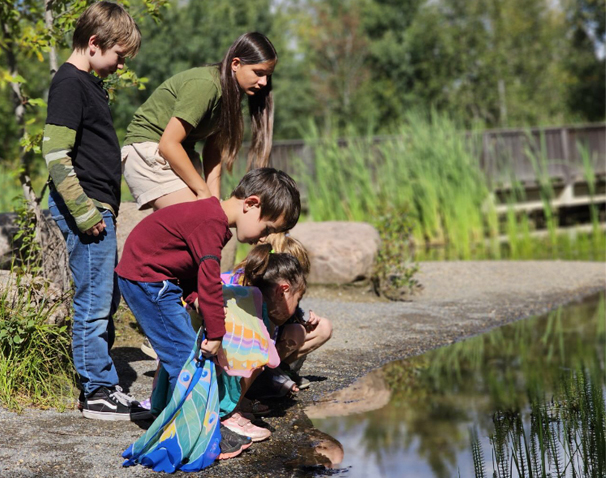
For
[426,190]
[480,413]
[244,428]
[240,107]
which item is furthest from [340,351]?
[426,190]

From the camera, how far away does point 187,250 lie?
129 inches

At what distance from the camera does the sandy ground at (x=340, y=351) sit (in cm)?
321

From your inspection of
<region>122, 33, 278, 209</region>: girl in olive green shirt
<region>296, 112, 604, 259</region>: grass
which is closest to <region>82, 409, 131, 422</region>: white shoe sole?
<region>122, 33, 278, 209</region>: girl in olive green shirt

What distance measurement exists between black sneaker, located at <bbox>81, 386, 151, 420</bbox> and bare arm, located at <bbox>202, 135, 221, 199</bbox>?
115 cm

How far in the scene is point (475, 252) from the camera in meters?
Answer: 11.0

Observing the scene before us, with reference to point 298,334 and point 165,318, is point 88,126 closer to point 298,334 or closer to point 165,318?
point 165,318

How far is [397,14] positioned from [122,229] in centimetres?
2180

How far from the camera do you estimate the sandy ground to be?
126 inches

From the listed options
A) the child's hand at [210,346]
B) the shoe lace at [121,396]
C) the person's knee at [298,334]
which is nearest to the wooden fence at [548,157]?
the person's knee at [298,334]

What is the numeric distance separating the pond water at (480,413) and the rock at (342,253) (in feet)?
5.67

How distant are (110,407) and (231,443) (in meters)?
0.72

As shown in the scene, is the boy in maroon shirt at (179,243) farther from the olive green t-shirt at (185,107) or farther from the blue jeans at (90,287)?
the olive green t-shirt at (185,107)

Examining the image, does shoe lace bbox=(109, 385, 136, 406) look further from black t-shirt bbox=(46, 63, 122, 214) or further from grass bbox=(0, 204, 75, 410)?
black t-shirt bbox=(46, 63, 122, 214)

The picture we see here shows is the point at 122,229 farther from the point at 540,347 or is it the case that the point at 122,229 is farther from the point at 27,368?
the point at 540,347
